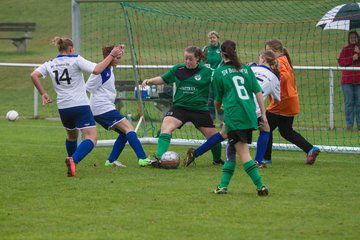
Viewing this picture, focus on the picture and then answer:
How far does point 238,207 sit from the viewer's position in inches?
326

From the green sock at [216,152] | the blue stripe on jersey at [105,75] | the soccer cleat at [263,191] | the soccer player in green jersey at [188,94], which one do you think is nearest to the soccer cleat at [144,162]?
the soccer player in green jersey at [188,94]

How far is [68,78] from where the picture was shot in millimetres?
10797

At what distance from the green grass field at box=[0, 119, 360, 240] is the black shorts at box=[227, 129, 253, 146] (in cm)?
59

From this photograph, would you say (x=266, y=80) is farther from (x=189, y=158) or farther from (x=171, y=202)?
(x=171, y=202)

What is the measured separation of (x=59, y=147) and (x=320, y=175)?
207 inches

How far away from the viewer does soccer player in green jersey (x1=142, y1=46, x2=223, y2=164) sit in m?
11.8

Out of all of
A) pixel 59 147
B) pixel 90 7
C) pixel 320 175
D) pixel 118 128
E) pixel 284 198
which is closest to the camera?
pixel 284 198

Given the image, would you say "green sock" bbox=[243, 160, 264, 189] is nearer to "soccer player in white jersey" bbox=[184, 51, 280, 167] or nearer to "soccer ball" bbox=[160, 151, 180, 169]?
"soccer player in white jersey" bbox=[184, 51, 280, 167]

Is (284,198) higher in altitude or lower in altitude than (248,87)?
lower

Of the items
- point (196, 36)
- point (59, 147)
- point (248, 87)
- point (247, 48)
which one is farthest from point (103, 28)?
point (248, 87)

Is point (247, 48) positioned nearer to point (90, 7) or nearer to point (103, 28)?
point (103, 28)

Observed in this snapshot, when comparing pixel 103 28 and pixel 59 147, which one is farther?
pixel 103 28

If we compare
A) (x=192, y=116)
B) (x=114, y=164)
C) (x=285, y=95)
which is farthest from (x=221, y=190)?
(x=285, y=95)

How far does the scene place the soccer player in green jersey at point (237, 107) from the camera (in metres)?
8.95
